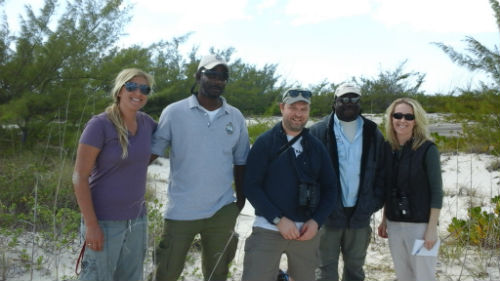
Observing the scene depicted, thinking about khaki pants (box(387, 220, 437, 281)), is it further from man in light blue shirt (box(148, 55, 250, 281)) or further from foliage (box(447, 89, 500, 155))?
foliage (box(447, 89, 500, 155))

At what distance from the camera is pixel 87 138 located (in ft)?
9.16

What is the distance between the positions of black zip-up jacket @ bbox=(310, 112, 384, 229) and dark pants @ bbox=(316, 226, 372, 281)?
74 mm

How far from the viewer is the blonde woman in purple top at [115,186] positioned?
281cm

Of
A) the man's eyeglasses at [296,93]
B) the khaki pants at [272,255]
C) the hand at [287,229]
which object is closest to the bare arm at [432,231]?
the khaki pants at [272,255]

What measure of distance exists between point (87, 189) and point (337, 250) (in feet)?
6.42

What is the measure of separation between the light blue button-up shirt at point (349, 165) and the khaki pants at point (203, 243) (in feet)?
2.87

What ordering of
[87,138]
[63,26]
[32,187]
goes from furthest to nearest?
1. [63,26]
2. [32,187]
3. [87,138]

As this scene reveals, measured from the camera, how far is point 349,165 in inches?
137

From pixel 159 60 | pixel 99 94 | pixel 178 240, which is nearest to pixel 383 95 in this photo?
pixel 159 60

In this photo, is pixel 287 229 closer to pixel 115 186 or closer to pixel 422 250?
pixel 422 250

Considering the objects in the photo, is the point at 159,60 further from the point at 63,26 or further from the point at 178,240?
the point at 178,240

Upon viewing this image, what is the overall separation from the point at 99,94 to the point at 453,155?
694 centimetres

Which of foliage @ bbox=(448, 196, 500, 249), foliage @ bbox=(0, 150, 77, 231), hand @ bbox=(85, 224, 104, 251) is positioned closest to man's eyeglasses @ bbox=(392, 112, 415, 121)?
foliage @ bbox=(448, 196, 500, 249)

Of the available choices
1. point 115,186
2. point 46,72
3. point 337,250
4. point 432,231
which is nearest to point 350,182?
point 337,250
